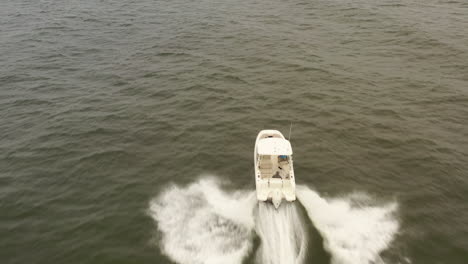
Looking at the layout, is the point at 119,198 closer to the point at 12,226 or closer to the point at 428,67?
the point at 12,226

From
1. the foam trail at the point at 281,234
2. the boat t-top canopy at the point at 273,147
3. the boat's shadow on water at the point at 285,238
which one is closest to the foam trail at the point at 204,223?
the boat's shadow on water at the point at 285,238

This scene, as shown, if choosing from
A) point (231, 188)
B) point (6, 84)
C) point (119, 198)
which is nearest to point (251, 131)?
point (231, 188)

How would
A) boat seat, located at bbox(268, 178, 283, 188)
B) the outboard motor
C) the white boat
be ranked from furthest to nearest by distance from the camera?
1. boat seat, located at bbox(268, 178, 283, 188)
2. the white boat
3. the outboard motor

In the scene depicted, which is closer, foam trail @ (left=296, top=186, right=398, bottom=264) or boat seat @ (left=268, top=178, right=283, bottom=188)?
foam trail @ (left=296, top=186, right=398, bottom=264)

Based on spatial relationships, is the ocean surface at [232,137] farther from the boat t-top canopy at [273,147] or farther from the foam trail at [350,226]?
the boat t-top canopy at [273,147]

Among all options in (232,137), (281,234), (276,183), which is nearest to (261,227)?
(281,234)

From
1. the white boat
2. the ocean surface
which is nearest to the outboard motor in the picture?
the white boat

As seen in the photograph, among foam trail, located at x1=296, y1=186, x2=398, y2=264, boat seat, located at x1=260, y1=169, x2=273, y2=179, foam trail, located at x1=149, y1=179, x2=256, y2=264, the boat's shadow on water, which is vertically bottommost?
foam trail, located at x1=149, y1=179, x2=256, y2=264

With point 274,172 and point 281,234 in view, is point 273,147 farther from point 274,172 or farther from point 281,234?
point 281,234

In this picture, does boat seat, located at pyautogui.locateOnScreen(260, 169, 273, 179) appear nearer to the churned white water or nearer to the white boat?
the white boat
